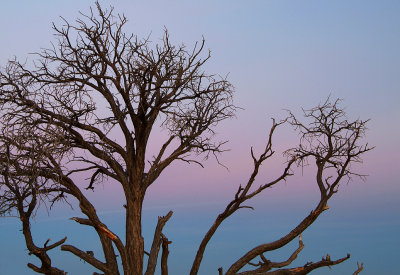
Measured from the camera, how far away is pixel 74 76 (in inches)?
474

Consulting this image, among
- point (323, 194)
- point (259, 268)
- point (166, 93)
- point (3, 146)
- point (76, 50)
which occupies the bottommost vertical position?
point (259, 268)

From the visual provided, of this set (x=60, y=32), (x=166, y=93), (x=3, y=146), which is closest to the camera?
(x=3, y=146)

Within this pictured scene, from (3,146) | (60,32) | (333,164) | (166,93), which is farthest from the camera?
(333,164)

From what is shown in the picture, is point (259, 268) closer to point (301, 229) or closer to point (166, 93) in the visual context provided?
point (301, 229)

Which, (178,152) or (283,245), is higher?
(178,152)

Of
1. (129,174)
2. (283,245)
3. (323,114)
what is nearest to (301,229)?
(283,245)

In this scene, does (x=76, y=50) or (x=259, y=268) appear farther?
(x=259, y=268)

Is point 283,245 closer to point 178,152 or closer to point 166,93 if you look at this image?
point 178,152

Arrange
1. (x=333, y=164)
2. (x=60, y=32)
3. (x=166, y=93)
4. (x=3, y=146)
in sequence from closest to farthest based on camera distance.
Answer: (x=3, y=146) → (x=60, y=32) → (x=166, y=93) → (x=333, y=164)

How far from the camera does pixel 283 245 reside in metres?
13.5

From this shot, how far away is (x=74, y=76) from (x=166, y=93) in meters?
2.50

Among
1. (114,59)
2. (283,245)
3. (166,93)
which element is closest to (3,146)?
(114,59)

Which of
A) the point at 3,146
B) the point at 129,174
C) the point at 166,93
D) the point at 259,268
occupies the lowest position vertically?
the point at 259,268

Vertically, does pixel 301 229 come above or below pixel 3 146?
below
